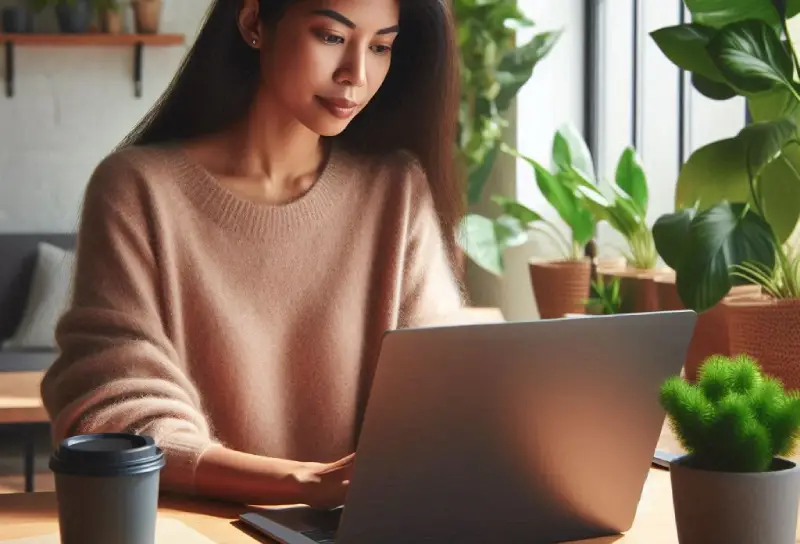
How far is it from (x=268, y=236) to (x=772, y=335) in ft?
2.71

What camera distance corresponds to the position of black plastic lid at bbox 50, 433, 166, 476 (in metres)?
0.87

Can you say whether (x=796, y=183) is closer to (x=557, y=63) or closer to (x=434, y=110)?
(x=434, y=110)

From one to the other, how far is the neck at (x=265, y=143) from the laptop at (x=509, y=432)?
61cm

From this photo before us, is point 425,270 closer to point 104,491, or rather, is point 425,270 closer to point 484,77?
point 104,491

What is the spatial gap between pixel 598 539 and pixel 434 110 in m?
0.71

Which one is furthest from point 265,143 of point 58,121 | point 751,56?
point 58,121

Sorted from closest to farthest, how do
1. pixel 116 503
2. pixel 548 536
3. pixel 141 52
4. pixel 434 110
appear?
1. pixel 116 503
2. pixel 548 536
3. pixel 434 110
4. pixel 141 52

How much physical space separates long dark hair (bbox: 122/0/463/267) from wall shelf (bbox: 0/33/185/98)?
3.59 metres

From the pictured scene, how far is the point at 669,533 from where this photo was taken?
3.67 feet

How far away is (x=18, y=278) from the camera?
4809mm

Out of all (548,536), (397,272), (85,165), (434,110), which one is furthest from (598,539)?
(85,165)

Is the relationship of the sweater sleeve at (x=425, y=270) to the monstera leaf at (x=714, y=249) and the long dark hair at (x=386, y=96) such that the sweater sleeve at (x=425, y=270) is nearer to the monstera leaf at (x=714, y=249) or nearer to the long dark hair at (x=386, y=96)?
the long dark hair at (x=386, y=96)

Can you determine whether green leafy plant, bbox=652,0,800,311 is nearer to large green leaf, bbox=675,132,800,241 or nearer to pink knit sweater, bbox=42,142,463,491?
large green leaf, bbox=675,132,800,241

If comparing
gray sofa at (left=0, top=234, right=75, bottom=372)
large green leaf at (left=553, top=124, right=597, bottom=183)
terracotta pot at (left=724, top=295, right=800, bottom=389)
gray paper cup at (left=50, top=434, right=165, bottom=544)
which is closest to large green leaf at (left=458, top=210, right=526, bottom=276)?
large green leaf at (left=553, top=124, right=597, bottom=183)
